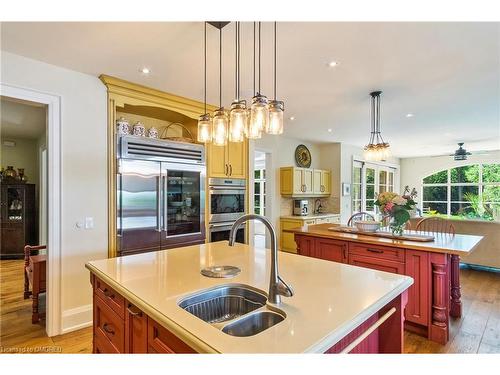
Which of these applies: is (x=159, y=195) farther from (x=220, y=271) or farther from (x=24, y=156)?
(x=24, y=156)

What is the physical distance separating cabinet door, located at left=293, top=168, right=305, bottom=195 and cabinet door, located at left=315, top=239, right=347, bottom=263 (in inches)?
99.8

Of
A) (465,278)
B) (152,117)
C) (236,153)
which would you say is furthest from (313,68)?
(465,278)

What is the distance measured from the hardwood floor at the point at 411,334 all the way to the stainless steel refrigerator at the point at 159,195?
88 cm

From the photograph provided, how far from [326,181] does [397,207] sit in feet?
12.8

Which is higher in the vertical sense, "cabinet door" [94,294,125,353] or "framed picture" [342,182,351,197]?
"framed picture" [342,182,351,197]

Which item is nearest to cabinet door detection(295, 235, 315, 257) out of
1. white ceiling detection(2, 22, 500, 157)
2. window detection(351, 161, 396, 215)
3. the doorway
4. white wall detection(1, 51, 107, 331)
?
white ceiling detection(2, 22, 500, 157)

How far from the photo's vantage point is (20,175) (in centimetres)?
587

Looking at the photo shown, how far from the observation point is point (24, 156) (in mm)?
6062

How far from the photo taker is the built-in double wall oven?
371 cm

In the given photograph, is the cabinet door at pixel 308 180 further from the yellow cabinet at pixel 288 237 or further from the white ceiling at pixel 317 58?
the white ceiling at pixel 317 58

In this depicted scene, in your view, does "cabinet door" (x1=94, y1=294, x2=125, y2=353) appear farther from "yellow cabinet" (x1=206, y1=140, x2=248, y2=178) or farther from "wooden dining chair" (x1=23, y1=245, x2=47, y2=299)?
"yellow cabinet" (x1=206, y1=140, x2=248, y2=178)

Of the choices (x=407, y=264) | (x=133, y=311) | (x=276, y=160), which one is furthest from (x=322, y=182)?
(x=133, y=311)
